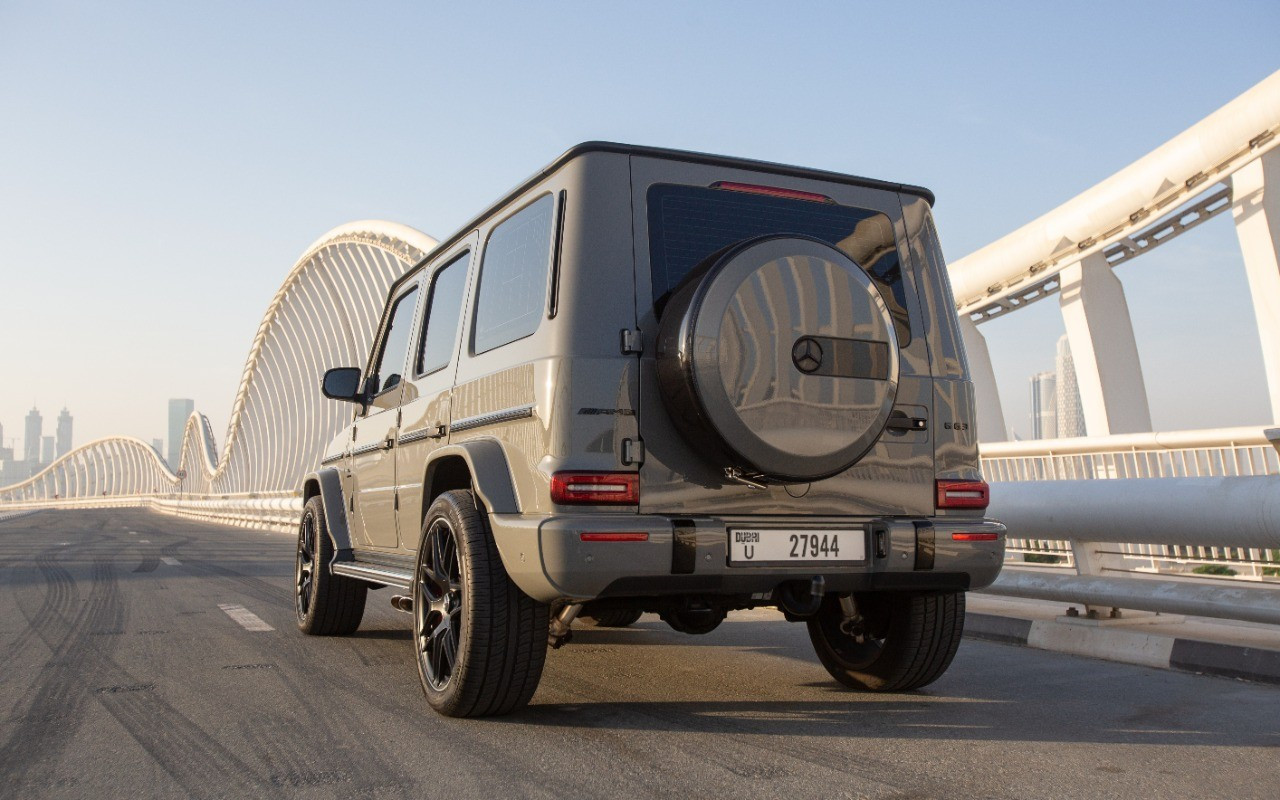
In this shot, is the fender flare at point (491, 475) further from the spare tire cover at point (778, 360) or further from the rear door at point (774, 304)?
the spare tire cover at point (778, 360)

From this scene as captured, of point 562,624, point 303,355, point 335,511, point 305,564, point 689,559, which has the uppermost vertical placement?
point 303,355

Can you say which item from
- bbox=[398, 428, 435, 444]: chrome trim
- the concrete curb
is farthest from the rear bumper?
the concrete curb

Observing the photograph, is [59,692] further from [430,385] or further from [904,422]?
[904,422]

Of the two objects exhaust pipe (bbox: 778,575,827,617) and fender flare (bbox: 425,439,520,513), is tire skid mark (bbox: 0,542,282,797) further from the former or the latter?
exhaust pipe (bbox: 778,575,827,617)

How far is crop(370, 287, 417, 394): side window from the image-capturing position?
611 centimetres

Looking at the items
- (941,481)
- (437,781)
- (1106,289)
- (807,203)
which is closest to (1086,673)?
(941,481)

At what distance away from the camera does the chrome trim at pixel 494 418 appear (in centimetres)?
399

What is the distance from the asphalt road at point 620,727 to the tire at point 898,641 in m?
0.11

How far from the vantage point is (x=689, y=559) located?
378cm

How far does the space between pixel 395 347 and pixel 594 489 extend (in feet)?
9.69

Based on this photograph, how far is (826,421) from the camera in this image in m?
3.87

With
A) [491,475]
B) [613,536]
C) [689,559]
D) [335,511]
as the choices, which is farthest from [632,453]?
[335,511]

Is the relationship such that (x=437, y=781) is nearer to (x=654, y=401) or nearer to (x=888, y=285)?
(x=654, y=401)

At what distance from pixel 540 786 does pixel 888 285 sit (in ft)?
7.83
